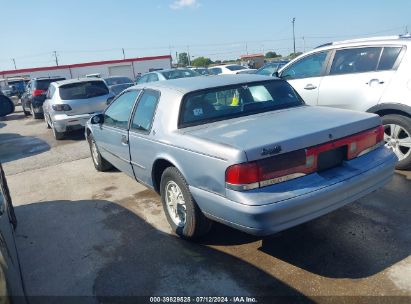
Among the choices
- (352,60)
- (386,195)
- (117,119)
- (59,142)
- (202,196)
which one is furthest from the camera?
(59,142)

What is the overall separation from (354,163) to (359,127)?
0.34m

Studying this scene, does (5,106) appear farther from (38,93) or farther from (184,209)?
(38,93)

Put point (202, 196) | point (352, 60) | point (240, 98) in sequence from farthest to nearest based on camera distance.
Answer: point (352, 60) → point (240, 98) → point (202, 196)

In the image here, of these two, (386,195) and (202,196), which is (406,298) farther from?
(386,195)

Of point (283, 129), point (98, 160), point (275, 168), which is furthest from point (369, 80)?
point (98, 160)

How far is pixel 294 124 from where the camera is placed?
3.39m

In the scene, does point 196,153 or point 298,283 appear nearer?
point 298,283

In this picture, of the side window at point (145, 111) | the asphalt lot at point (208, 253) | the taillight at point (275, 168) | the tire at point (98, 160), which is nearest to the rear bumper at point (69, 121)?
the tire at point (98, 160)

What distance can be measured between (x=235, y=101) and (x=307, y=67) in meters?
2.78

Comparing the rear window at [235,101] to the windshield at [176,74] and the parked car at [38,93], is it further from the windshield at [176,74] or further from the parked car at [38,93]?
the parked car at [38,93]

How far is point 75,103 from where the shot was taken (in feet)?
32.0

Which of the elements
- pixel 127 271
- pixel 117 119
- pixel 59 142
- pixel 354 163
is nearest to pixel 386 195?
pixel 354 163

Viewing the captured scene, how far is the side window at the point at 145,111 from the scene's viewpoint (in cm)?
419

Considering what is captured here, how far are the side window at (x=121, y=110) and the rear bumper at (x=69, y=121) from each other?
14.9ft
